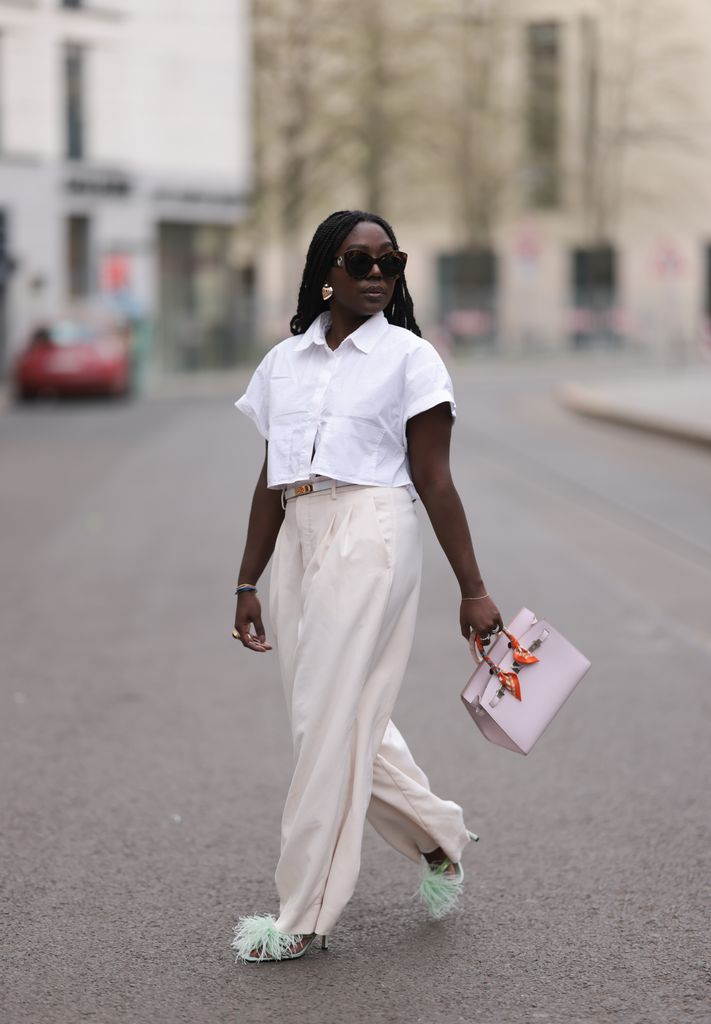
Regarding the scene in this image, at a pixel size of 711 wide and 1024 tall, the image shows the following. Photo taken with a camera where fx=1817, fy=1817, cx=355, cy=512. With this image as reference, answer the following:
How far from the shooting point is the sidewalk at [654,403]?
839 inches

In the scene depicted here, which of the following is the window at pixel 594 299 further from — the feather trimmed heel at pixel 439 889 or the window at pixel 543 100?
the feather trimmed heel at pixel 439 889

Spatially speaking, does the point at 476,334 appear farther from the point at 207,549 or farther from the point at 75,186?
the point at 207,549

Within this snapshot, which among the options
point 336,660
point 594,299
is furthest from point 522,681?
point 594,299

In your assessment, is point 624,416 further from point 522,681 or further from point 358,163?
point 358,163

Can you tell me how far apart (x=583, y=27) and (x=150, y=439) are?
40231 millimetres

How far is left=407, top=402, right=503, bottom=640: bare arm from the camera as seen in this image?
3980 millimetres

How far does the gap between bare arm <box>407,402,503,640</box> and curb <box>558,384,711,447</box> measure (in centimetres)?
1574

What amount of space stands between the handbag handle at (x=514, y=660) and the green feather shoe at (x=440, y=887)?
0.47 metres

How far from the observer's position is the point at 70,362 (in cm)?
2902

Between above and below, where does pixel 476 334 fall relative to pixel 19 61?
below

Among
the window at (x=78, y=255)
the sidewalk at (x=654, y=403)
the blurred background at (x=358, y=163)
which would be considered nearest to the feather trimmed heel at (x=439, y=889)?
the sidewalk at (x=654, y=403)

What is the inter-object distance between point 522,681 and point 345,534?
1.76 ft

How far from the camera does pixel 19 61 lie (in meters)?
36.6

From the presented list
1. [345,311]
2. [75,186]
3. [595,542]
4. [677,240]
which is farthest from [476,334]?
[345,311]
